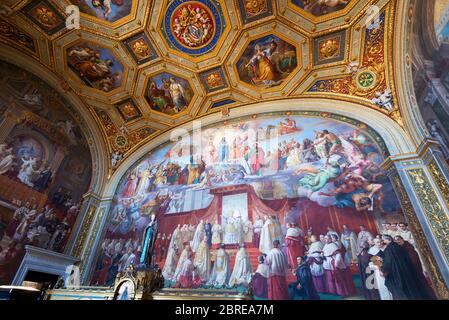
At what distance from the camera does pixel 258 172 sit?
8.82 meters

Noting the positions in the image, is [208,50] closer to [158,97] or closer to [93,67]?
[158,97]

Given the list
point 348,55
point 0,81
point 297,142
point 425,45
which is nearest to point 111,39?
point 0,81

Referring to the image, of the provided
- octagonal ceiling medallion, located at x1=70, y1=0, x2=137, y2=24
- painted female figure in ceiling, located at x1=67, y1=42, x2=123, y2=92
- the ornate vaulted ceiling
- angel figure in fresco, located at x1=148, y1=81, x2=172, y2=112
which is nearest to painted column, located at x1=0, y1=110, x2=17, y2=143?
the ornate vaulted ceiling

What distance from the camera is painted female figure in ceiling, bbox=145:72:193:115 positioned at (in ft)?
33.9

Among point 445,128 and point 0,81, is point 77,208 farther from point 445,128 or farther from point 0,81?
point 445,128

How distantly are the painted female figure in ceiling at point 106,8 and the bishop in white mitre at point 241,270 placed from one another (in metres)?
9.01

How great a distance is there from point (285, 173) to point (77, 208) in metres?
9.16

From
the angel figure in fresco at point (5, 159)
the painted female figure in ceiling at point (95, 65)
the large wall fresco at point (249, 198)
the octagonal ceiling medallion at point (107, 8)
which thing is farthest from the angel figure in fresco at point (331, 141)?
the angel figure in fresco at point (5, 159)

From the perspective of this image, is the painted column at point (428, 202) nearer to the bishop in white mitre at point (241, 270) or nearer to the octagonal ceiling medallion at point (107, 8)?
the bishop in white mitre at point (241, 270)

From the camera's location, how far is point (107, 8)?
8.17 meters

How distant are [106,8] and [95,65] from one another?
252 centimetres

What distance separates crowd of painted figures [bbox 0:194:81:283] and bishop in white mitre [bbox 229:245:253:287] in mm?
7437

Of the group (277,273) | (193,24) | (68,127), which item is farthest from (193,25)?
(277,273)

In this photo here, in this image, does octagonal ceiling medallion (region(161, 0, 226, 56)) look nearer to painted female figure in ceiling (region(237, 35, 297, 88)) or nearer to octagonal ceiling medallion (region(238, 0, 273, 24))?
octagonal ceiling medallion (region(238, 0, 273, 24))
